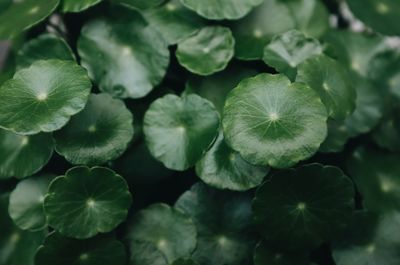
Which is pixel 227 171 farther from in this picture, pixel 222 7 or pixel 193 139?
pixel 222 7

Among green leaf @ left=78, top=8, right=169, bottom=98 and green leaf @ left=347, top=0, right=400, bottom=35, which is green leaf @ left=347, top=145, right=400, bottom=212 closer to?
green leaf @ left=347, top=0, right=400, bottom=35

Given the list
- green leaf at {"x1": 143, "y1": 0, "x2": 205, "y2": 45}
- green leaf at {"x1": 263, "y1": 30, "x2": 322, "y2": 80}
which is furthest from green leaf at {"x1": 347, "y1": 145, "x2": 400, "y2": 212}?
green leaf at {"x1": 143, "y1": 0, "x2": 205, "y2": 45}

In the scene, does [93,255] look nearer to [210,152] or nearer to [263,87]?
[210,152]

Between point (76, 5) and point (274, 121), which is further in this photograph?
point (76, 5)

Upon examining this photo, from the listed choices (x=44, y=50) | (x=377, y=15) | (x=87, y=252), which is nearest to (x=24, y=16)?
(x=44, y=50)

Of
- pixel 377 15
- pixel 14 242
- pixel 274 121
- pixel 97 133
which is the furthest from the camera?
pixel 377 15

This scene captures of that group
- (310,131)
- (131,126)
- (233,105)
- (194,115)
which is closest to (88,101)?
(131,126)

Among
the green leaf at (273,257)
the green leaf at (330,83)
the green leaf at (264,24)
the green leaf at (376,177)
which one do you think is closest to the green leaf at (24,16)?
the green leaf at (264,24)
